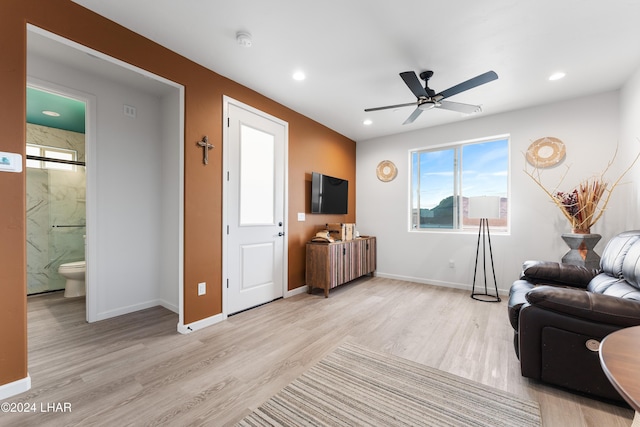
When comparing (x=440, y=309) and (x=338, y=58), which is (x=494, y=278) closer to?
(x=440, y=309)

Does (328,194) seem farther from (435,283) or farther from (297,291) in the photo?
(435,283)

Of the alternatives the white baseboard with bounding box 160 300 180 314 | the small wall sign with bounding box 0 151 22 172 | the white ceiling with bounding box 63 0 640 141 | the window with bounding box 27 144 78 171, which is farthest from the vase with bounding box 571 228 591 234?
the window with bounding box 27 144 78 171

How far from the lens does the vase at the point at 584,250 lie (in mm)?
2924

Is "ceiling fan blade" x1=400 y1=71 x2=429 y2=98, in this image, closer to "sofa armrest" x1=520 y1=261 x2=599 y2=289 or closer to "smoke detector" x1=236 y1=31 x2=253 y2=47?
"smoke detector" x1=236 y1=31 x2=253 y2=47

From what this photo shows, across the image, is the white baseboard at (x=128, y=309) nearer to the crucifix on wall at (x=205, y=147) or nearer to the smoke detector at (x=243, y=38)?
the crucifix on wall at (x=205, y=147)

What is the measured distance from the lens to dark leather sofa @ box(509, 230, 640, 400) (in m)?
1.57

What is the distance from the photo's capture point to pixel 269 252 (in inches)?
139

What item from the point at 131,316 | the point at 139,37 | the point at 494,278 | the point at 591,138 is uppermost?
the point at 139,37

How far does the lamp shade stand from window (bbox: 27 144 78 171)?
19.6 feet

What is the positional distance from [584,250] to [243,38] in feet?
13.7

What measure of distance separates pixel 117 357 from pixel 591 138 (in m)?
5.59

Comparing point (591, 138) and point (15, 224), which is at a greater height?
point (591, 138)

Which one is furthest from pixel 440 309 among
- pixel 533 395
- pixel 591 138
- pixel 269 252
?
pixel 591 138

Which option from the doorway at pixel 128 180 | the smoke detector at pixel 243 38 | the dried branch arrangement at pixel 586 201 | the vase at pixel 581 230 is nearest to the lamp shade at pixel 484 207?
the dried branch arrangement at pixel 586 201
